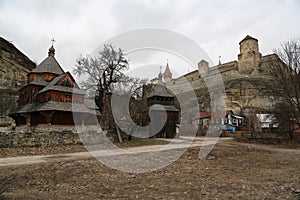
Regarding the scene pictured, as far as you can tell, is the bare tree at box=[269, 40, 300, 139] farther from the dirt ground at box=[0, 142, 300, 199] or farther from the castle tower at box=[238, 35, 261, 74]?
the castle tower at box=[238, 35, 261, 74]

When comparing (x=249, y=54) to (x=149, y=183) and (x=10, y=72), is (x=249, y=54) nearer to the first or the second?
(x=10, y=72)

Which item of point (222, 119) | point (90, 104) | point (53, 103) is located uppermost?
point (90, 104)

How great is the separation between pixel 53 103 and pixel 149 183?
1698cm

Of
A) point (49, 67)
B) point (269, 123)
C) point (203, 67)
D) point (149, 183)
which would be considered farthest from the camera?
point (203, 67)

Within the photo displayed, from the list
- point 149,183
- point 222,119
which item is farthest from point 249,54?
point 149,183

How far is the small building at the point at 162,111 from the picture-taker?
2823 cm

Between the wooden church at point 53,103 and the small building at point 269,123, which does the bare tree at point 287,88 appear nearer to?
the small building at point 269,123

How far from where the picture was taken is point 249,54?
2378 inches

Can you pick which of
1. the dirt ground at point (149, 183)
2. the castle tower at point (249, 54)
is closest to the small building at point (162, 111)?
the dirt ground at point (149, 183)

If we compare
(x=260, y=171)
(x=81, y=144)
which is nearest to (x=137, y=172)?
(x=260, y=171)

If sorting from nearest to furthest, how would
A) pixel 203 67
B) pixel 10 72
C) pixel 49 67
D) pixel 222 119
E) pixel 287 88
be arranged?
1. pixel 287 88
2. pixel 49 67
3. pixel 10 72
4. pixel 222 119
5. pixel 203 67

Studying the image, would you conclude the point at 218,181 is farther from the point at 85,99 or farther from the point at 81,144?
the point at 85,99

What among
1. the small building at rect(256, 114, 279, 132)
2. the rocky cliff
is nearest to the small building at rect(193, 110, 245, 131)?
the small building at rect(256, 114, 279, 132)

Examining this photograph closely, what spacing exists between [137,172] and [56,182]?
9.92 ft
